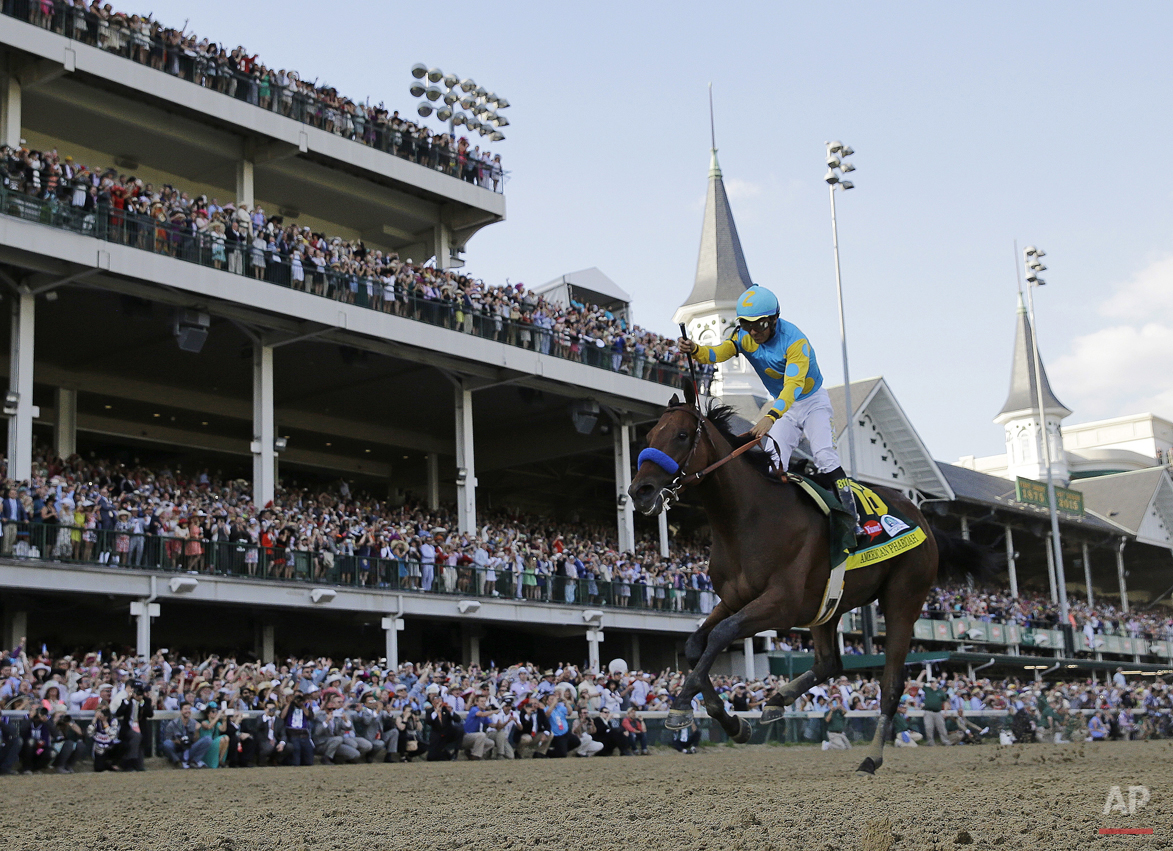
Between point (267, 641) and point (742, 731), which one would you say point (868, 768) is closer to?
point (742, 731)

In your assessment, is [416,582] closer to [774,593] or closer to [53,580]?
[53,580]

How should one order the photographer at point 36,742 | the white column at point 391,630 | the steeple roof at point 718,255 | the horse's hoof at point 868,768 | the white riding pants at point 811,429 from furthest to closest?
the steeple roof at point 718,255 → the white column at point 391,630 → the photographer at point 36,742 → the white riding pants at point 811,429 → the horse's hoof at point 868,768

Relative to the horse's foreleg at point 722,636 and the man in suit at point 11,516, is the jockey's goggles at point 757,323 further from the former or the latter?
the man in suit at point 11,516

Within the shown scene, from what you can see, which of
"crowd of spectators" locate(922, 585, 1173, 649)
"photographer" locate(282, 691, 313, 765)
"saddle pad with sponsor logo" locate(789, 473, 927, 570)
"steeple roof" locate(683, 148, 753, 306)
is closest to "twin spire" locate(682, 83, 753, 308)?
"steeple roof" locate(683, 148, 753, 306)

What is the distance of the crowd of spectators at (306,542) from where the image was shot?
67.2 feet

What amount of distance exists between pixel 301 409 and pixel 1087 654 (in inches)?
1154

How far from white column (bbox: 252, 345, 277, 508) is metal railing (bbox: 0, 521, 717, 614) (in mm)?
2494

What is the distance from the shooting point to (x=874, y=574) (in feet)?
30.7

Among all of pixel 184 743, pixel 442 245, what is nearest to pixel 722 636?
pixel 184 743

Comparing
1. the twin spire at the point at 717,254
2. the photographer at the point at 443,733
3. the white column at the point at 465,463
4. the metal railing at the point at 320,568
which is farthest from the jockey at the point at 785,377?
the twin spire at the point at 717,254

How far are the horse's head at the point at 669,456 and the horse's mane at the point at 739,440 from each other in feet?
1.05

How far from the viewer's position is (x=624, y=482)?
33531mm

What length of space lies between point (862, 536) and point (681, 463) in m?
1.83

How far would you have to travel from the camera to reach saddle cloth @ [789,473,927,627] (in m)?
8.75
